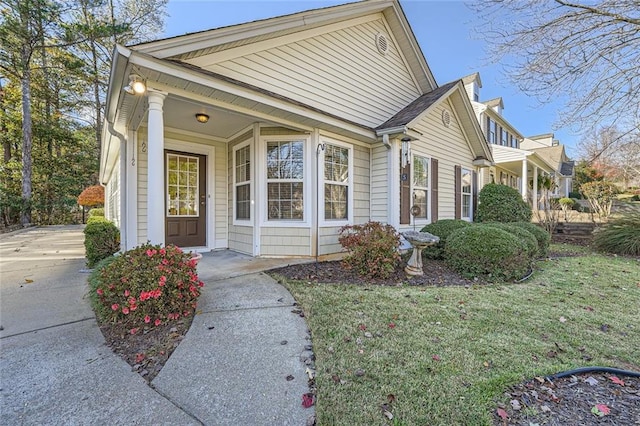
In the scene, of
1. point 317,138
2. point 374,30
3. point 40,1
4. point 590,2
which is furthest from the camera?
point 40,1

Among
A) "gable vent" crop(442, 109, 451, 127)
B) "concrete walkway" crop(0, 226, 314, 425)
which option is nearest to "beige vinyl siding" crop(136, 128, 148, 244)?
"concrete walkway" crop(0, 226, 314, 425)

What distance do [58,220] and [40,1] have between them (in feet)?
34.9

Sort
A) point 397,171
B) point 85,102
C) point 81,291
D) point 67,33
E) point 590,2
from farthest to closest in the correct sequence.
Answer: point 85,102 < point 67,33 < point 397,171 < point 590,2 < point 81,291

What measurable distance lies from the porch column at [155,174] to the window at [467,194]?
8706 mm

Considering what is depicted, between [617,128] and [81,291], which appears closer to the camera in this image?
[81,291]

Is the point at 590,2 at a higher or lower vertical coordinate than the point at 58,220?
higher

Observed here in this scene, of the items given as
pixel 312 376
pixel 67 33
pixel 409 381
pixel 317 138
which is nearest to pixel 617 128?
pixel 317 138

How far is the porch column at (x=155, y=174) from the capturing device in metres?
3.60

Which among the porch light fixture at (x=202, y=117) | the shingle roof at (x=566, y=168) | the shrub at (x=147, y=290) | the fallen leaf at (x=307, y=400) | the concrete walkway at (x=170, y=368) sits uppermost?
the shingle roof at (x=566, y=168)

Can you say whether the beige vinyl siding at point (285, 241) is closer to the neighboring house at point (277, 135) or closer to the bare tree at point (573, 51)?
the neighboring house at point (277, 135)

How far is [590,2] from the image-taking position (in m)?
5.11

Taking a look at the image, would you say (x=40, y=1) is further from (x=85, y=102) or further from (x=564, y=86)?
(x=564, y=86)

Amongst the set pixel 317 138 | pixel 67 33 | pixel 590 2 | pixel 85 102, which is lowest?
pixel 317 138

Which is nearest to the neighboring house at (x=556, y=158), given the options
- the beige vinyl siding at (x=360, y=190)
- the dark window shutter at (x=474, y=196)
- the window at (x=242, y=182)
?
the dark window shutter at (x=474, y=196)
